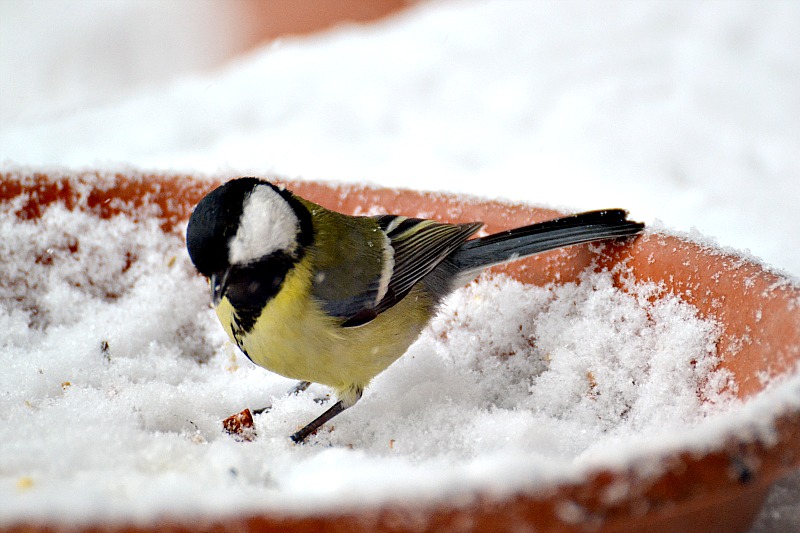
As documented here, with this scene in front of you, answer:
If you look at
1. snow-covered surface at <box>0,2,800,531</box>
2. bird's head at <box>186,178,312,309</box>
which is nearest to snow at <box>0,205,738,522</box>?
snow-covered surface at <box>0,2,800,531</box>

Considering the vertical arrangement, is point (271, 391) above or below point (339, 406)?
above

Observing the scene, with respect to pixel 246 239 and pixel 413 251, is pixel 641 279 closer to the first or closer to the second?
pixel 413 251

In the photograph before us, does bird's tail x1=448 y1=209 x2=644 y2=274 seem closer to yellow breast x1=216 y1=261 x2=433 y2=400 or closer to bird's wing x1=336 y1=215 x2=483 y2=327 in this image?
bird's wing x1=336 y1=215 x2=483 y2=327

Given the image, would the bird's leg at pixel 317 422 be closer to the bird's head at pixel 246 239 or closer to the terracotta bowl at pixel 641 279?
the bird's head at pixel 246 239

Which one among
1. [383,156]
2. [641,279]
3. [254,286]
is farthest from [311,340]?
[383,156]

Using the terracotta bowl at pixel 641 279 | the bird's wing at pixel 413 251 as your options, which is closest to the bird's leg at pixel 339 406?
the bird's wing at pixel 413 251

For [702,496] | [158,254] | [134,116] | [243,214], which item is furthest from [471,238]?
[134,116]

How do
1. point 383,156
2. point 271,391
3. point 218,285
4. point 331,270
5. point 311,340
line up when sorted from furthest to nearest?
point 383,156
point 271,391
point 331,270
point 311,340
point 218,285
